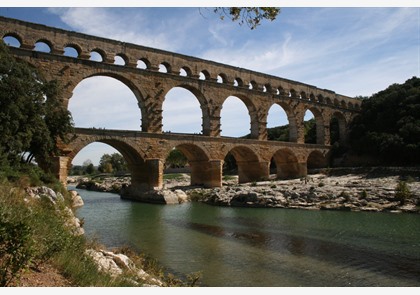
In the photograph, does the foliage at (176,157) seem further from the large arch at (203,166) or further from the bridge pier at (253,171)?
the large arch at (203,166)

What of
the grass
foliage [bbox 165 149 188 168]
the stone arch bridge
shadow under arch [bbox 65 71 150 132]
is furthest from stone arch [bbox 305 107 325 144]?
the grass

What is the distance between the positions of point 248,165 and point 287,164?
209 inches

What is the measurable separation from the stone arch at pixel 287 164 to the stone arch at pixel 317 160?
4.44 meters

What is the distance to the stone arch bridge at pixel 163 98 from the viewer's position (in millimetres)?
23234

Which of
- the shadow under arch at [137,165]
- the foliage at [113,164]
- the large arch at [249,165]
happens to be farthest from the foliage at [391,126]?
the foliage at [113,164]

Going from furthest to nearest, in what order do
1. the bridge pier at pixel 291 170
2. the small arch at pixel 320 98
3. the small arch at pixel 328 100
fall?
the small arch at pixel 328 100 < the small arch at pixel 320 98 < the bridge pier at pixel 291 170

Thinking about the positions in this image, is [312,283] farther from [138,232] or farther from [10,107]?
[10,107]

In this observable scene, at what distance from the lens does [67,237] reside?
6.09 metres

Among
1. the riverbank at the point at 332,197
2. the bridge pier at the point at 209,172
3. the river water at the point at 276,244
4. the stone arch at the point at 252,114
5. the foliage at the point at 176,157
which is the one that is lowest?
the river water at the point at 276,244

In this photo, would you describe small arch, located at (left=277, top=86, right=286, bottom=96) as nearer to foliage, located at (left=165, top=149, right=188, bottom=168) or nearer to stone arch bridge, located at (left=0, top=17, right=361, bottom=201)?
stone arch bridge, located at (left=0, top=17, right=361, bottom=201)

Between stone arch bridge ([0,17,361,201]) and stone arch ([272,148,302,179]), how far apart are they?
0.32ft

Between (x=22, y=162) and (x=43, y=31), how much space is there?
10.8 m

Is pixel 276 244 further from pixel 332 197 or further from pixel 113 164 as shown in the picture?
pixel 113 164

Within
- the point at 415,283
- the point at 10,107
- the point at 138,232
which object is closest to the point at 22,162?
the point at 10,107
